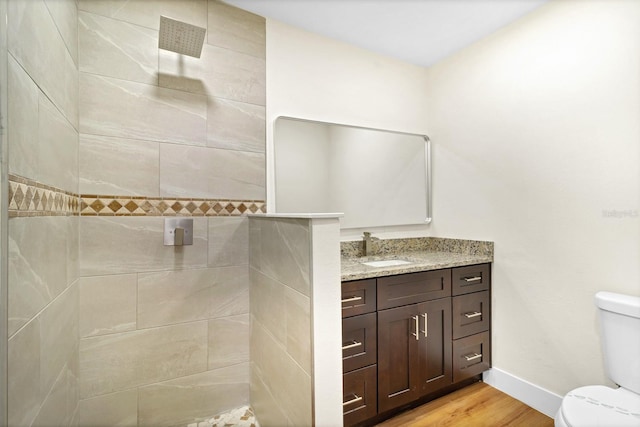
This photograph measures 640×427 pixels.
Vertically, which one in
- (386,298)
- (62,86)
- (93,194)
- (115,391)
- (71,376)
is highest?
(62,86)

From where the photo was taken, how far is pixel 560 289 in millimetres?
1762

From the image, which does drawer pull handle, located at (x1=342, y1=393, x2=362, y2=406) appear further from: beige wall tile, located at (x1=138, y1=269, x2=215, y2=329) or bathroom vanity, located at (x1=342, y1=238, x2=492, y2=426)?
beige wall tile, located at (x1=138, y1=269, x2=215, y2=329)

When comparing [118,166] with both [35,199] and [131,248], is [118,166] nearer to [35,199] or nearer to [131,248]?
[131,248]

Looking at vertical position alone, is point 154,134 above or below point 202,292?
above

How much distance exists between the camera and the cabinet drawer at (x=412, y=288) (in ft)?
5.46

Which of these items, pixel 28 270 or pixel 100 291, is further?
pixel 100 291

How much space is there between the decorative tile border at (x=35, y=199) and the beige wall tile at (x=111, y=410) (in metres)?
0.99

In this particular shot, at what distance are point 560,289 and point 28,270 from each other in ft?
8.02

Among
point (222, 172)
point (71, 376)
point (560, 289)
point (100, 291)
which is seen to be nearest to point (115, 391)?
point (71, 376)

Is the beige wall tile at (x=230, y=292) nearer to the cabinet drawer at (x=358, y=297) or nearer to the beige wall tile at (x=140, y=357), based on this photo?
the beige wall tile at (x=140, y=357)

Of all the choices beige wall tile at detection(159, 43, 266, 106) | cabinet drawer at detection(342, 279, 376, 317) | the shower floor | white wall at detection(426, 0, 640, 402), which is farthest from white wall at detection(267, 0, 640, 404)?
the shower floor

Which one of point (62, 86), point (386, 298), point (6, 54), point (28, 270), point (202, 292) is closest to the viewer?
point (6, 54)

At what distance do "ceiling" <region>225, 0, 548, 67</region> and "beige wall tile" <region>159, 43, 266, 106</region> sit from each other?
0.33 m

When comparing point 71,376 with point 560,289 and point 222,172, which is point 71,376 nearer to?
point 222,172
